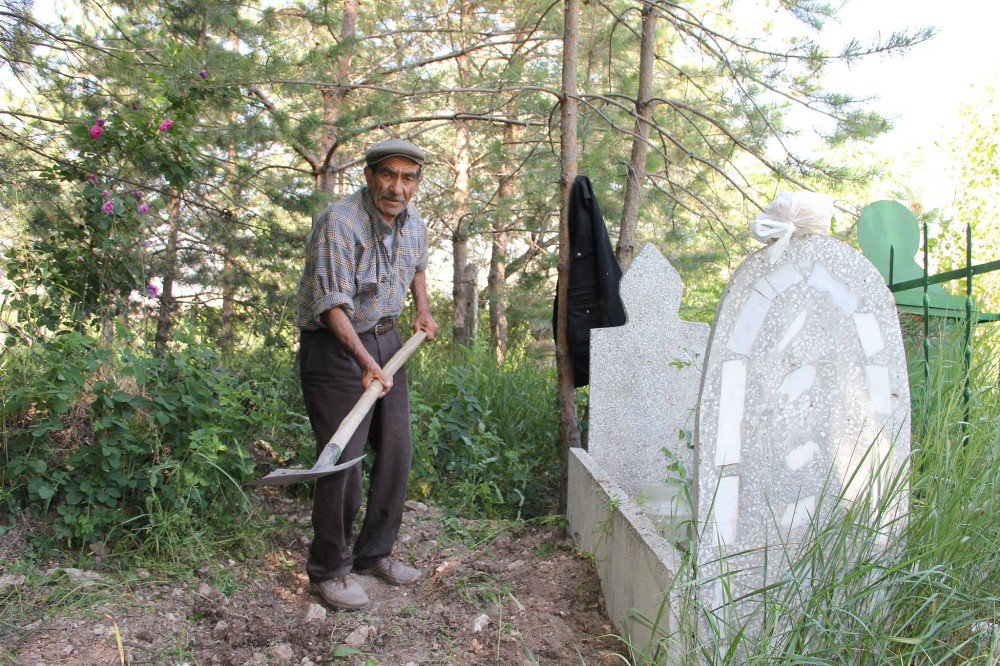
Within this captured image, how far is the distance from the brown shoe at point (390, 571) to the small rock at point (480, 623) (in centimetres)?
51

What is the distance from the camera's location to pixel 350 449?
3459 mm

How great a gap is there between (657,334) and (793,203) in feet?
6.97

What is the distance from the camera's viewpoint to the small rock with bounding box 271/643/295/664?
117 inches

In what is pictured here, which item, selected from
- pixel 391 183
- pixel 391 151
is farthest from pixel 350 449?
pixel 391 151

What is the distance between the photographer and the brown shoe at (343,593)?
3.42 m

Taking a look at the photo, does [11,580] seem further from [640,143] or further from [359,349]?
[640,143]

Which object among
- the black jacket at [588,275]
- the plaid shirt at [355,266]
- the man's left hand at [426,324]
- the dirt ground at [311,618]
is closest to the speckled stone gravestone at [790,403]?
the dirt ground at [311,618]

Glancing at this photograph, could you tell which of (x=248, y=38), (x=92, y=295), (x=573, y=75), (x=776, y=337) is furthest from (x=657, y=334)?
(x=248, y=38)

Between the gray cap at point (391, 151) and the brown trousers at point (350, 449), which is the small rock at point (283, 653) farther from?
the gray cap at point (391, 151)

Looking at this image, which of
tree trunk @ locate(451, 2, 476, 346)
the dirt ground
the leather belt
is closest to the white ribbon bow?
the dirt ground

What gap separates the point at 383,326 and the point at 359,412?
573mm

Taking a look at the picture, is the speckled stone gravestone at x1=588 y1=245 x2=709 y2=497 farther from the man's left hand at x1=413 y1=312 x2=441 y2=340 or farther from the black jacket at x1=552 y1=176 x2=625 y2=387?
the man's left hand at x1=413 y1=312 x2=441 y2=340

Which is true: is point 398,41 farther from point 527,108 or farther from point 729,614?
point 729,614

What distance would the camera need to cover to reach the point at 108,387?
361cm
